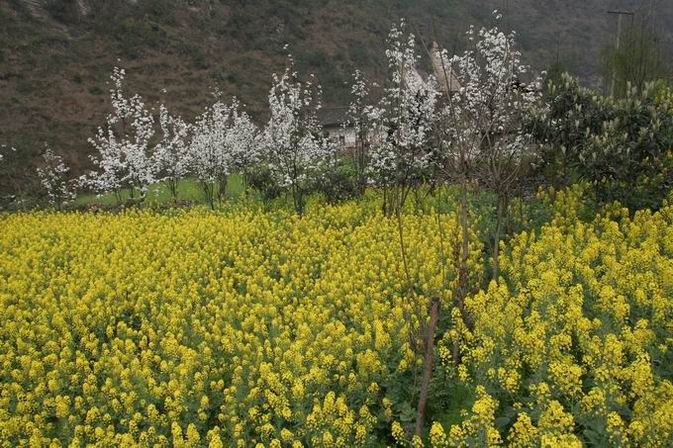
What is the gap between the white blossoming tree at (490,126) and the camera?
27.3 ft

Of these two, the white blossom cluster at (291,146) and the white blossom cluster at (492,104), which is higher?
the white blossom cluster at (492,104)

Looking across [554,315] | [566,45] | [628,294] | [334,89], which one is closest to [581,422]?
[554,315]

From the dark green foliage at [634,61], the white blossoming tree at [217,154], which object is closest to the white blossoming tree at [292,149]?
the white blossoming tree at [217,154]

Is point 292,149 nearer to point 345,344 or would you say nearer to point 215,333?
point 215,333

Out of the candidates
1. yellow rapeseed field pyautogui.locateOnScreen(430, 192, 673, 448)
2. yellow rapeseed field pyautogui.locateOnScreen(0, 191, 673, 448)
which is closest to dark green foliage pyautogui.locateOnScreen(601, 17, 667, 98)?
yellow rapeseed field pyautogui.locateOnScreen(0, 191, 673, 448)

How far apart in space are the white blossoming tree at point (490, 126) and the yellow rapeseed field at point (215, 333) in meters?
1.27

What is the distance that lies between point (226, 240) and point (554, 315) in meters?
9.51

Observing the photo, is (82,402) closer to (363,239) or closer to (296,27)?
(363,239)

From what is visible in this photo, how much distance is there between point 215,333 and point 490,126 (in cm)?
532

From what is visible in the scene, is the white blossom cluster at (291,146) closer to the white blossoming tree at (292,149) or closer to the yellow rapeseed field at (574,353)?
the white blossoming tree at (292,149)

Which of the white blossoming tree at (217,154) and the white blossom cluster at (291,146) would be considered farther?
the white blossoming tree at (217,154)

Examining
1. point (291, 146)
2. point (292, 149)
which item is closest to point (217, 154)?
point (291, 146)

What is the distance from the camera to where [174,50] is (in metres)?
58.9

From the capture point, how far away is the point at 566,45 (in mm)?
83500
